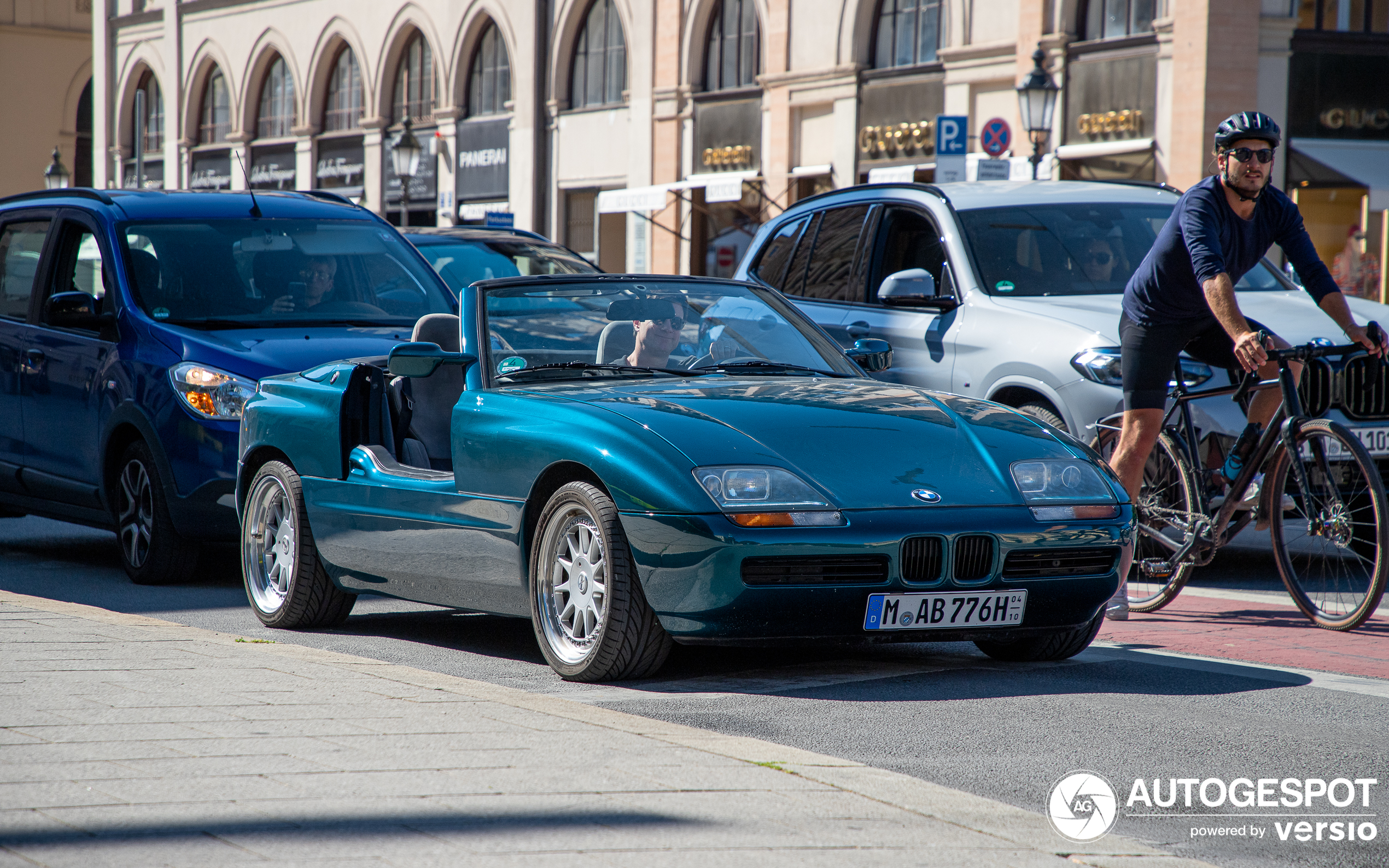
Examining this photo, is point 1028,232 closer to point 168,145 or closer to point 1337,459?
point 1337,459

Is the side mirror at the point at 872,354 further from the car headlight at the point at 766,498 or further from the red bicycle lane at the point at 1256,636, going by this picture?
the car headlight at the point at 766,498

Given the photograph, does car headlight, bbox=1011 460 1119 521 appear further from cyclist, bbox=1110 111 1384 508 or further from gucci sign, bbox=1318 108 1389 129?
gucci sign, bbox=1318 108 1389 129

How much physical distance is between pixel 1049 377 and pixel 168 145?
51.4m

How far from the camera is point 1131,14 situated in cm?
2762

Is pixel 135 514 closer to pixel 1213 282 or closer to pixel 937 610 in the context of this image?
pixel 937 610

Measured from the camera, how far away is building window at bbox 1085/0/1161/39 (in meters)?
27.4

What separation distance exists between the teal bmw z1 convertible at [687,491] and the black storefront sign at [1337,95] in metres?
20.7

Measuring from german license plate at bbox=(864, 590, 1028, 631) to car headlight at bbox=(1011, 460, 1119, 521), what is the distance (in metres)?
0.30

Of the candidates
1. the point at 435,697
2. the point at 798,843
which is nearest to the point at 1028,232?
the point at 435,697

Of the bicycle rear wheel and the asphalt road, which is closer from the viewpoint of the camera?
the asphalt road

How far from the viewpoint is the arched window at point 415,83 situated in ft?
150

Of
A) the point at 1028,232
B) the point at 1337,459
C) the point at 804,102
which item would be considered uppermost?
the point at 804,102

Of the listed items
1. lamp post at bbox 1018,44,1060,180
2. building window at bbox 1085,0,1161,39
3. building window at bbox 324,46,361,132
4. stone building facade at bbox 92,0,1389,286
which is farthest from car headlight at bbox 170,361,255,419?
building window at bbox 324,46,361,132

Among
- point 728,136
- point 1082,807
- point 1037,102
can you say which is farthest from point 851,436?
point 728,136
